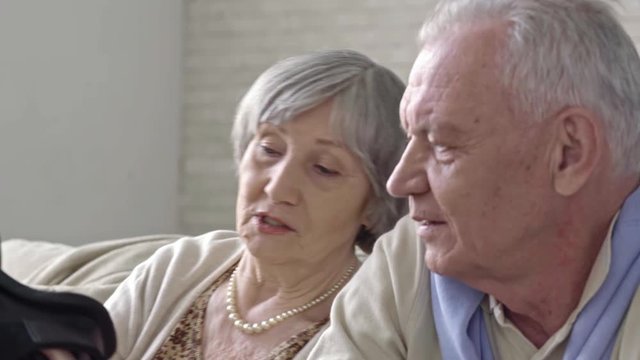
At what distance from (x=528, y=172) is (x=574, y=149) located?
0.06 meters

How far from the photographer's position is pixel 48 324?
1005 mm

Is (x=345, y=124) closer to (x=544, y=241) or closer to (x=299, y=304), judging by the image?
(x=299, y=304)

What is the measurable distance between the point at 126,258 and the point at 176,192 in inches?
46.1

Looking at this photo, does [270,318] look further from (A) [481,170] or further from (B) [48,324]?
(B) [48,324]

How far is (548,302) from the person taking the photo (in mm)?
1571

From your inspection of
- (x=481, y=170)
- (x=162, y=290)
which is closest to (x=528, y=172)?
(x=481, y=170)

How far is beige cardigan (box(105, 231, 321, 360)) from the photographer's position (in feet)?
6.73

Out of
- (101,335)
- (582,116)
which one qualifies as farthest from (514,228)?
(101,335)

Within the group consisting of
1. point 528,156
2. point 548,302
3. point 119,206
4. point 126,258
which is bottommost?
point 119,206

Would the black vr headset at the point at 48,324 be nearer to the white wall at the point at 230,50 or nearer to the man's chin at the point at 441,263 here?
the man's chin at the point at 441,263

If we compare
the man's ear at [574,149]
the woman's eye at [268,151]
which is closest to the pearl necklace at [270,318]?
the woman's eye at [268,151]

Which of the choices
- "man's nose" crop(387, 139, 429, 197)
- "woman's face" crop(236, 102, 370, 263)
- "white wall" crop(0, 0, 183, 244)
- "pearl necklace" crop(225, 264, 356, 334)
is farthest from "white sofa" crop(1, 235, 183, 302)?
"man's nose" crop(387, 139, 429, 197)

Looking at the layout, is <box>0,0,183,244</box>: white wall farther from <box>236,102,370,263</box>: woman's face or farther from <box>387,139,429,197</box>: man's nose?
<box>387,139,429,197</box>: man's nose

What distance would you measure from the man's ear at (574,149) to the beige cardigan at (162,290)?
77 cm
